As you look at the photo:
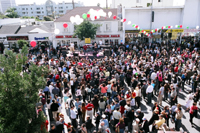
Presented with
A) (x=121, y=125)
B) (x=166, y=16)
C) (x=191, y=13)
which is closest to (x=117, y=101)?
(x=121, y=125)

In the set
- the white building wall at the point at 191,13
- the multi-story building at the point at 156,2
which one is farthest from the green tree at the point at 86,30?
the white building wall at the point at 191,13

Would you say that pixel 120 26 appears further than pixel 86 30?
Yes

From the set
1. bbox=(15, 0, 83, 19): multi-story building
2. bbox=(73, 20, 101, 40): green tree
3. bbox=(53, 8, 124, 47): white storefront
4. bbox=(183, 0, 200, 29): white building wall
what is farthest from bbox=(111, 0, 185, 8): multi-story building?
bbox=(15, 0, 83, 19): multi-story building

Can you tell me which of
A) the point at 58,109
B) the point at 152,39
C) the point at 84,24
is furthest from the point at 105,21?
the point at 58,109

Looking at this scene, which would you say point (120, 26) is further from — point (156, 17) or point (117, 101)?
point (117, 101)

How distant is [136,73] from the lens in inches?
475

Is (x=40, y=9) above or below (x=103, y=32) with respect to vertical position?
above

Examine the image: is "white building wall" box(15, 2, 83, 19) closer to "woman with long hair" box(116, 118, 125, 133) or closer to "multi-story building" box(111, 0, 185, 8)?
"multi-story building" box(111, 0, 185, 8)

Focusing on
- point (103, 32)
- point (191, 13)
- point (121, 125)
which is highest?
point (191, 13)

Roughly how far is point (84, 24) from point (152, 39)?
11.3 m

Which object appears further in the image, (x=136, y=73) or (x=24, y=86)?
(x=136, y=73)

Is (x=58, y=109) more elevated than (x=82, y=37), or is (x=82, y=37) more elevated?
(x=82, y=37)

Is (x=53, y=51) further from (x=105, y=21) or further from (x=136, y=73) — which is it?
(x=136, y=73)

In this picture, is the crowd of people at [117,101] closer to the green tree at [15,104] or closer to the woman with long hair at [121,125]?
the woman with long hair at [121,125]
